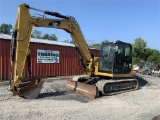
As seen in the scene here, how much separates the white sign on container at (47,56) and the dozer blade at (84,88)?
5705 millimetres

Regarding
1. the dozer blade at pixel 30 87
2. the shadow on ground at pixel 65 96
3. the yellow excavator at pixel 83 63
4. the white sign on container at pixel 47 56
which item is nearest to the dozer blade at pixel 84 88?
the yellow excavator at pixel 83 63

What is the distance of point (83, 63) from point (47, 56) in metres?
6.14

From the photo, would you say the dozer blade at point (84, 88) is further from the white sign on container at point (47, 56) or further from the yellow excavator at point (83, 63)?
the white sign on container at point (47, 56)

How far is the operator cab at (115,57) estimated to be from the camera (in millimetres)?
11195

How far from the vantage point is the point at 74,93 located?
1030 centimetres

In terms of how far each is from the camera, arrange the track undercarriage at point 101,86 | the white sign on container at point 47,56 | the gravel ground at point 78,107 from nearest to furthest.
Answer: the gravel ground at point 78,107, the track undercarriage at point 101,86, the white sign on container at point 47,56

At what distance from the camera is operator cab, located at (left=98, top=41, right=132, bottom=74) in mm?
11195

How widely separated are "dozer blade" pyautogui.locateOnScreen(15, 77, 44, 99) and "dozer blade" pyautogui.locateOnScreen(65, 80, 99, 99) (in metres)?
2.01

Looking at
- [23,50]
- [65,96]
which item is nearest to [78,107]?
[65,96]

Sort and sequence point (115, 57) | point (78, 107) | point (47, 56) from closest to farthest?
point (78, 107) < point (115, 57) < point (47, 56)

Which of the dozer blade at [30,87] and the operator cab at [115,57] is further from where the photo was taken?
the operator cab at [115,57]

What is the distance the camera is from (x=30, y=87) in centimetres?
878

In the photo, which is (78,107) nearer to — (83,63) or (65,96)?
(65,96)

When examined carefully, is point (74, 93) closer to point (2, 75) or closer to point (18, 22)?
point (18, 22)
